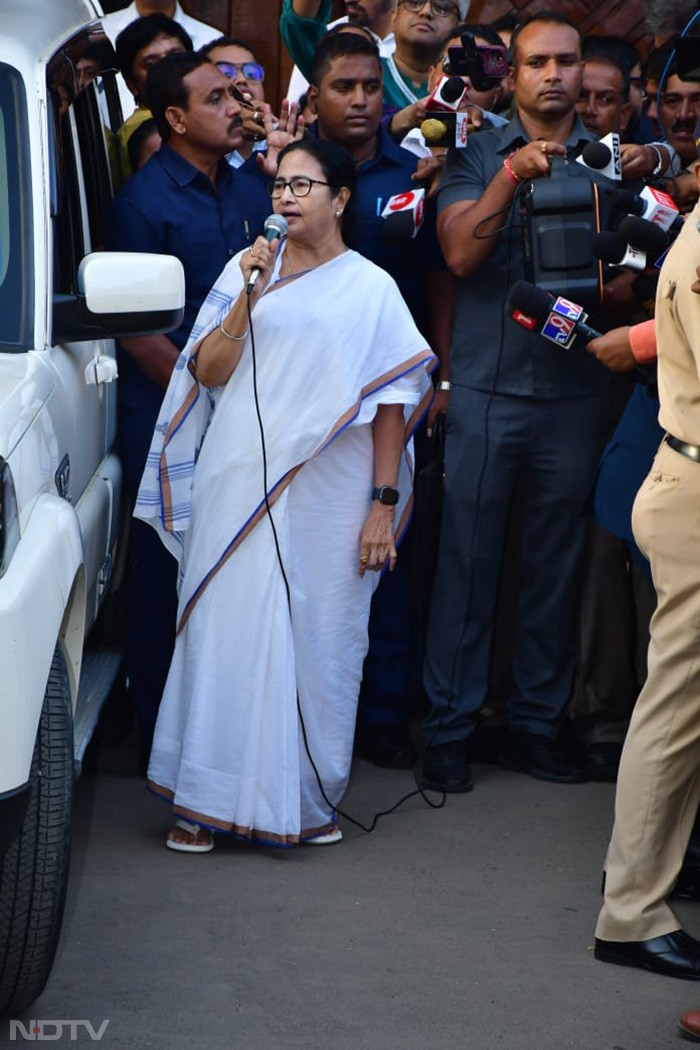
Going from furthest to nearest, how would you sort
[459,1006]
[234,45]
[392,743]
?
[234,45] < [392,743] < [459,1006]

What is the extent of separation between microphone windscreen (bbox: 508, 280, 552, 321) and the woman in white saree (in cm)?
32

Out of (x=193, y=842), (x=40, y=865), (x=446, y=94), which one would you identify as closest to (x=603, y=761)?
(x=193, y=842)

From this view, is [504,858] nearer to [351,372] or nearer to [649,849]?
[649,849]

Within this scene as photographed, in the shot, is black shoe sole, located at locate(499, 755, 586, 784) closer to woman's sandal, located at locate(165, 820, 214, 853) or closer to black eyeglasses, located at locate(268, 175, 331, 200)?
woman's sandal, located at locate(165, 820, 214, 853)

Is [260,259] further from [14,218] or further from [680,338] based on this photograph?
[680,338]

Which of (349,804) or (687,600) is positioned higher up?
(687,600)

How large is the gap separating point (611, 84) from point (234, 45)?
4.92ft

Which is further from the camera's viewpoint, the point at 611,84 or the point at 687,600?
the point at 611,84

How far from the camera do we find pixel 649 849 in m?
3.75

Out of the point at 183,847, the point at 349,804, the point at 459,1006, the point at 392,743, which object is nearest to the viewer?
the point at 459,1006

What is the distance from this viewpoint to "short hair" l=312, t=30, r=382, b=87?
5.49 metres

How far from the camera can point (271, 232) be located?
4.29 metres

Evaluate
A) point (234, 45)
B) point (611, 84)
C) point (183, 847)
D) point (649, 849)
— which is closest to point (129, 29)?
point (234, 45)

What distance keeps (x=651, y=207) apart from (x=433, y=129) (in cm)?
90
